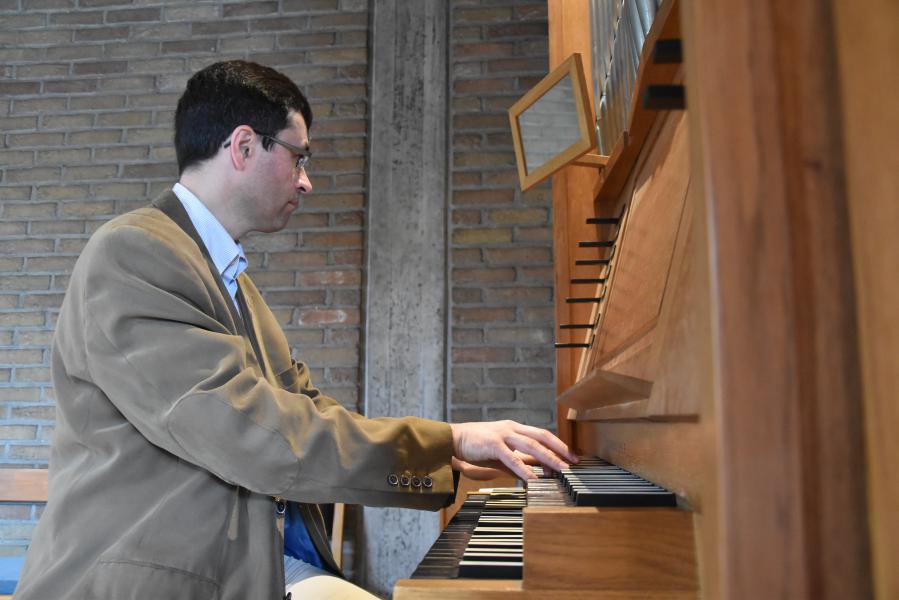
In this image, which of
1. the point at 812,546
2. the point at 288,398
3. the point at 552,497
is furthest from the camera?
the point at 288,398

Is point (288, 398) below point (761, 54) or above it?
below

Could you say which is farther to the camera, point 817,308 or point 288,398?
point 288,398

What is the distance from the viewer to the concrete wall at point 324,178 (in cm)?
365

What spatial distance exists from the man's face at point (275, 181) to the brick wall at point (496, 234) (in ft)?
6.01

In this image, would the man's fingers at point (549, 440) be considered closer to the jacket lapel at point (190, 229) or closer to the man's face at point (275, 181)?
the jacket lapel at point (190, 229)

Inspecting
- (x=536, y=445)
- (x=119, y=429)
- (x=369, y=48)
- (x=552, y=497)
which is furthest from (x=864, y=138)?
(x=369, y=48)

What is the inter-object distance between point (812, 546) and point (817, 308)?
5.0 inches

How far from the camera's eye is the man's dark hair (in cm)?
175

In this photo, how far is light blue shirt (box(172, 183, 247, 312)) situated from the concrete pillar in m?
2.04

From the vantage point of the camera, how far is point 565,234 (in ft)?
6.80

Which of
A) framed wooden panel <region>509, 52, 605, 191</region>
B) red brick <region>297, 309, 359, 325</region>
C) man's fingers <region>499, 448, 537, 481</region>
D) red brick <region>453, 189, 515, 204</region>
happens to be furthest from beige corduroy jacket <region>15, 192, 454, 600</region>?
red brick <region>453, 189, 515, 204</region>

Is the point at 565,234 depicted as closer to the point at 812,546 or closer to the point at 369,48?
the point at 812,546

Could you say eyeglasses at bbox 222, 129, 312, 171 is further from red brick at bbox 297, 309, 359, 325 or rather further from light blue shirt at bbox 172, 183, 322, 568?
red brick at bbox 297, 309, 359, 325

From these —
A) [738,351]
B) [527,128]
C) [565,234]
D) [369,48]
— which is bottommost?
[738,351]
